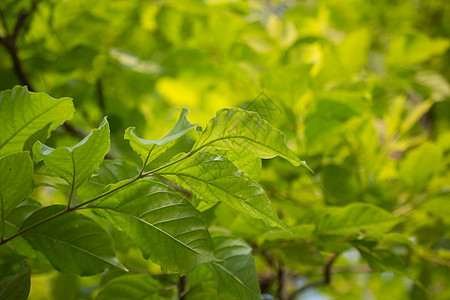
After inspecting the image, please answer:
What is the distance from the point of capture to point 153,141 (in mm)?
312

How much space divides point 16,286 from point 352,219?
1.20 ft

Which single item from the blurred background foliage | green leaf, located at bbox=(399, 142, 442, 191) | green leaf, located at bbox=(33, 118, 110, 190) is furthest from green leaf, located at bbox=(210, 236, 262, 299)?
green leaf, located at bbox=(399, 142, 442, 191)

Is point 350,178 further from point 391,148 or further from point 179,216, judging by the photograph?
point 179,216

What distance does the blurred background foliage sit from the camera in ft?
1.93

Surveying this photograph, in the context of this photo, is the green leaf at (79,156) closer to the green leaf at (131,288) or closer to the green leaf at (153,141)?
the green leaf at (153,141)

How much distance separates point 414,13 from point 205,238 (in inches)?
47.6

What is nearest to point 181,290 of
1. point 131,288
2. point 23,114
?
point 131,288

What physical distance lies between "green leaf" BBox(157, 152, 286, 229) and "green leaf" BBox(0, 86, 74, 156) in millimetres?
129

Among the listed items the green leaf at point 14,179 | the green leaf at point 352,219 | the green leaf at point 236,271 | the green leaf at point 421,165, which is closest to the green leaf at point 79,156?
the green leaf at point 14,179

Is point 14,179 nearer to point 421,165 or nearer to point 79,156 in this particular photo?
point 79,156

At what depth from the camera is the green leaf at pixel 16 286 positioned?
327mm

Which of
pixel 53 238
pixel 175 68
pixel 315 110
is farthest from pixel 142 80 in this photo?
pixel 53 238

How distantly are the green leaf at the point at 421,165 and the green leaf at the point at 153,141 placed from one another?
0.49 meters

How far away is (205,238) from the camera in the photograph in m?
0.35
